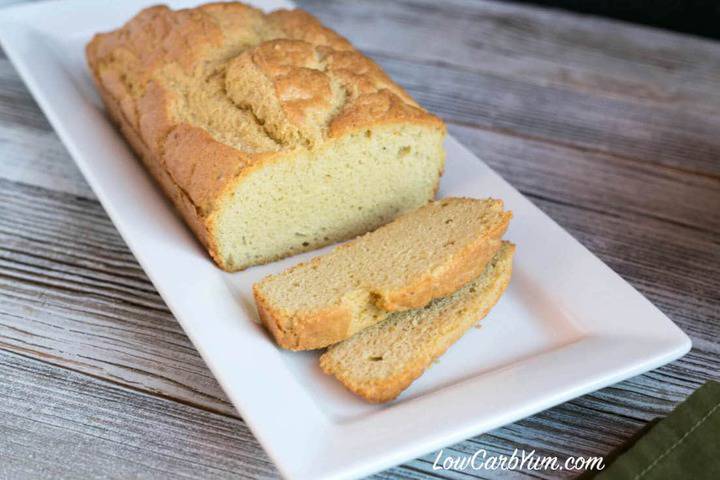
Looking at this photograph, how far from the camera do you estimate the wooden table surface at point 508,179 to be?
190 centimetres

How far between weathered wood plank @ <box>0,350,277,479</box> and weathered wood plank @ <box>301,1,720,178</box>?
188 cm

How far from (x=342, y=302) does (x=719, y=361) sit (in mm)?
1107

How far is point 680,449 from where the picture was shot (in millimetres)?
1754

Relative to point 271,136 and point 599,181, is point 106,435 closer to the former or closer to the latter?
point 271,136

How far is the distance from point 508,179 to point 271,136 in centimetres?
106

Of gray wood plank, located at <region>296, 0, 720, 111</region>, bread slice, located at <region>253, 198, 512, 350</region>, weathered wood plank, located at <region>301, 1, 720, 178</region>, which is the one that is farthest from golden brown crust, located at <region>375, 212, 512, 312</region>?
gray wood plank, located at <region>296, 0, 720, 111</region>

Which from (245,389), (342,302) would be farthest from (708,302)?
(245,389)

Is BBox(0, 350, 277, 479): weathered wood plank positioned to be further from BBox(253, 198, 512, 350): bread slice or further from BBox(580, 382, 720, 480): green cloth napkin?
BBox(580, 382, 720, 480): green cloth napkin

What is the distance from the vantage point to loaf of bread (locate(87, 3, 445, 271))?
2301 mm

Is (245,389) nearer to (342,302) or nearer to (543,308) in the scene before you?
(342,302)

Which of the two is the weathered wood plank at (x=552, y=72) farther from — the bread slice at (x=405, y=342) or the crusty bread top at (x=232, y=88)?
the bread slice at (x=405, y=342)

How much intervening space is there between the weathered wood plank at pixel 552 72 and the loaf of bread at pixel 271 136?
2.97ft

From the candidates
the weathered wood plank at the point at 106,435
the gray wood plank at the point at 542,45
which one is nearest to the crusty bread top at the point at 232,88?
the weathered wood plank at the point at 106,435

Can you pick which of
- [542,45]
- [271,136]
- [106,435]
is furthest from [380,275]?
[542,45]
